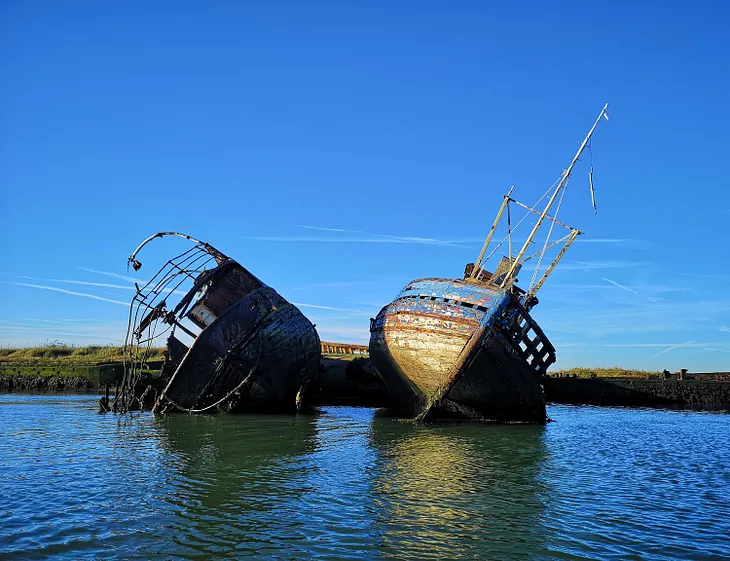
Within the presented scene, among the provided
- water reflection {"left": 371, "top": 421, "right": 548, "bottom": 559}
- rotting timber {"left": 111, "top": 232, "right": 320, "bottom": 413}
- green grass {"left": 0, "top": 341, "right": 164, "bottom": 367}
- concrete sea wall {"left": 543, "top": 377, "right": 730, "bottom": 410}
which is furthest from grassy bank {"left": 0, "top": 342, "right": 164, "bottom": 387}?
concrete sea wall {"left": 543, "top": 377, "right": 730, "bottom": 410}

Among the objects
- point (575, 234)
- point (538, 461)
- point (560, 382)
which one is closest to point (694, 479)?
point (538, 461)

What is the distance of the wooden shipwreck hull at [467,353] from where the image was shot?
18766mm

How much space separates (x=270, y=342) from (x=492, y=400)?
7948 mm

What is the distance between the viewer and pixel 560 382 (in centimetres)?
4022

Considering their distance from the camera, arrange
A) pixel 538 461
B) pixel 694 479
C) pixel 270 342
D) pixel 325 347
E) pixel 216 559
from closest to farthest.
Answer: pixel 216 559, pixel 694 479, pixel 538 461, pixel 270 342, pixel 325 347

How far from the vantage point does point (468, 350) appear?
60.2ft

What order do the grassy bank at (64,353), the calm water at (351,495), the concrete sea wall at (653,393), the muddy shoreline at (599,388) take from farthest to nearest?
the grassy bank at (64,353)
the concrete sea wall at (653,393)
the muddy shoreline at (599,388)
the calm water at (351,495)

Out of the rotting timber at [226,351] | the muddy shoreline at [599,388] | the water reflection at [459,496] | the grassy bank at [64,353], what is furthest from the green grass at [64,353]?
the water reflection at [459,496]

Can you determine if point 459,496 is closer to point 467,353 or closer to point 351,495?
point 351,495

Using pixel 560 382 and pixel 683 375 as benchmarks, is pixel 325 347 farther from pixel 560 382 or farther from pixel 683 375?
pixel 683 375

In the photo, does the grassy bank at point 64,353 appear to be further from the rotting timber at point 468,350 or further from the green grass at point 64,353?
the rotting timber at point 468,350

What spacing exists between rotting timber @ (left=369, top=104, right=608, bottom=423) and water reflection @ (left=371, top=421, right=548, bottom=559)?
9.02ft

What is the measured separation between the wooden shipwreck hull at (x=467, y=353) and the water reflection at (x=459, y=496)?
2.73 m

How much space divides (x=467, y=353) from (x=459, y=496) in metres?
8.98
